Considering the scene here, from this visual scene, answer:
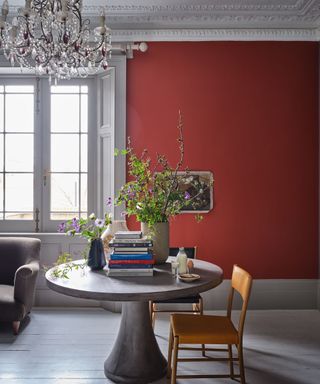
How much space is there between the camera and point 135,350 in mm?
3131

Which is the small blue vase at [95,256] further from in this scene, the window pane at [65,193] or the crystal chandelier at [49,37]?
the window pane at [65,193]

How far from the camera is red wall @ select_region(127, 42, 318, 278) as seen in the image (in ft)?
16.0

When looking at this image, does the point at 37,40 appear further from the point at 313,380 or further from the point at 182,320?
the point at 313,380

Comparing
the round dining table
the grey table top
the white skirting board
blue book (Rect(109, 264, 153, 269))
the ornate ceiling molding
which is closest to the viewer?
the grey table top

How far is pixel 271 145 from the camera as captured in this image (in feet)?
16.1

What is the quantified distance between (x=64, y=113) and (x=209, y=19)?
1.92 metres

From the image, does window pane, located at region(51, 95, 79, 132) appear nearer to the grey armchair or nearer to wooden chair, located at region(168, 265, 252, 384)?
the grey armchair

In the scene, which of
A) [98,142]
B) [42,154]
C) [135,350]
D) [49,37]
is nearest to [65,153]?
[42,154]

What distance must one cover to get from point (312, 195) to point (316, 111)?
3.06 feet

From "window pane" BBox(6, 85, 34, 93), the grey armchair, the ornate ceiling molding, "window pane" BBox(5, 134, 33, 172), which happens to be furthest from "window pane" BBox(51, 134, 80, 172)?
the ornate ceiling molding

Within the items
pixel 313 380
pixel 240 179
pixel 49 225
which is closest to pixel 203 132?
pixel 240 179

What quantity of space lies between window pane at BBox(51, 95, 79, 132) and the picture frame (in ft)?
4.59

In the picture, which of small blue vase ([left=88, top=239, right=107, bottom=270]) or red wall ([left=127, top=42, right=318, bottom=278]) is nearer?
small blue vase ([left=88, top=239, right=107, bottom=270])

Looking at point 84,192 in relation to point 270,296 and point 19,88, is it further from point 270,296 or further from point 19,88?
point 270,296
